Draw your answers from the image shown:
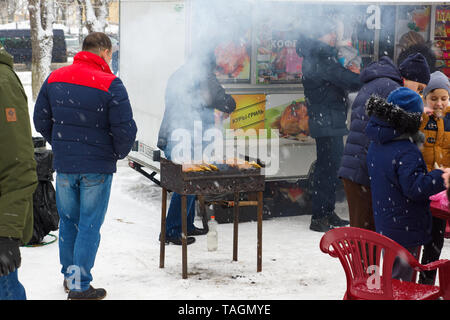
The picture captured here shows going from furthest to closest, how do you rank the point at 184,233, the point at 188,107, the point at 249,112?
the point at 249,112, the point at 188,107, the point at 184,233

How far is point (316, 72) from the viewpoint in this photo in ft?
24.3

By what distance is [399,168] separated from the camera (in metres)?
4.15

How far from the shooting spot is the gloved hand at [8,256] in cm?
297

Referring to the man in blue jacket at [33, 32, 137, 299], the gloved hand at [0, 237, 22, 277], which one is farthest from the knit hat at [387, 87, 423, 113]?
the gloved hand at [0, 237, 22, 277]

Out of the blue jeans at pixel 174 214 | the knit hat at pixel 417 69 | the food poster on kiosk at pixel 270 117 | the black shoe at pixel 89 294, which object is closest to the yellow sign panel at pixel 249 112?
the food poster on kiosk at pixel 270 117

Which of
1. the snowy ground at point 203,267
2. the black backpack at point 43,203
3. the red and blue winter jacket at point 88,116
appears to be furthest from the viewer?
the black backpack at point 43,203

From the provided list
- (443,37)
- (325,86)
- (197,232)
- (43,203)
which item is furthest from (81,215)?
(443,37)

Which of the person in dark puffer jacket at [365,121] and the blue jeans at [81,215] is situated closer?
the blue jeans at [81,215]

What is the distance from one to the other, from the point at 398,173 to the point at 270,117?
392 centimetres

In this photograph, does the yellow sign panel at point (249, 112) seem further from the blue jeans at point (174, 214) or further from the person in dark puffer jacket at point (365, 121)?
the person in dark puffer jacket at point (365, 121)

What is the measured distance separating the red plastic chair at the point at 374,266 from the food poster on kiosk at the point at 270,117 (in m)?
3.96

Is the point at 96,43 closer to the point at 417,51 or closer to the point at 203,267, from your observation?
the point at 203,267

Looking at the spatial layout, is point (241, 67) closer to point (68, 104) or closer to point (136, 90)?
point (136, 90)

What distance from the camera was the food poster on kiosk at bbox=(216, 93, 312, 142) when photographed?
7797 millimetres
